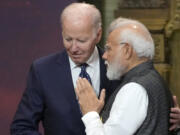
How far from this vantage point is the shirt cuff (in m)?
2.74

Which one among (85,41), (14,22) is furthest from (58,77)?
(14,22)

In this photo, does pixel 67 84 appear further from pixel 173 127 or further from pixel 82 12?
pixel 173 127

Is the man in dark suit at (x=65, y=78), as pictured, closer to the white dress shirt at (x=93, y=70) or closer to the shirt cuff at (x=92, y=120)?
the white dress shirt at (x=93, y=70)

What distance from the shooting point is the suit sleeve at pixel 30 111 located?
3.20 m

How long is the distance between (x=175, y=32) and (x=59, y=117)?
1805 mm

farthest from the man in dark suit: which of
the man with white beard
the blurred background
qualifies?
the blurred background

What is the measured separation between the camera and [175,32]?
185 inches

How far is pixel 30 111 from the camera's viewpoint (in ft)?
10.5

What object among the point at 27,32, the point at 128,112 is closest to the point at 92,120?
the point at 128,112

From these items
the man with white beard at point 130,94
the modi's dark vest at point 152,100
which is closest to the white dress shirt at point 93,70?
the man with white beard at point 130,94

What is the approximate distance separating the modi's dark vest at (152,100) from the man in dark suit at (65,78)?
40cm

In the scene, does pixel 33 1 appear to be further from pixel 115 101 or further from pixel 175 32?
pixel 115 101

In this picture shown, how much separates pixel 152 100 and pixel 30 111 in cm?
81

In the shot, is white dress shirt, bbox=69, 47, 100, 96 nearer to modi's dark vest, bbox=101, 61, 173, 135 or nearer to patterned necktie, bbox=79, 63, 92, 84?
patterned necktie, bbox=79, 63, 92, 84
